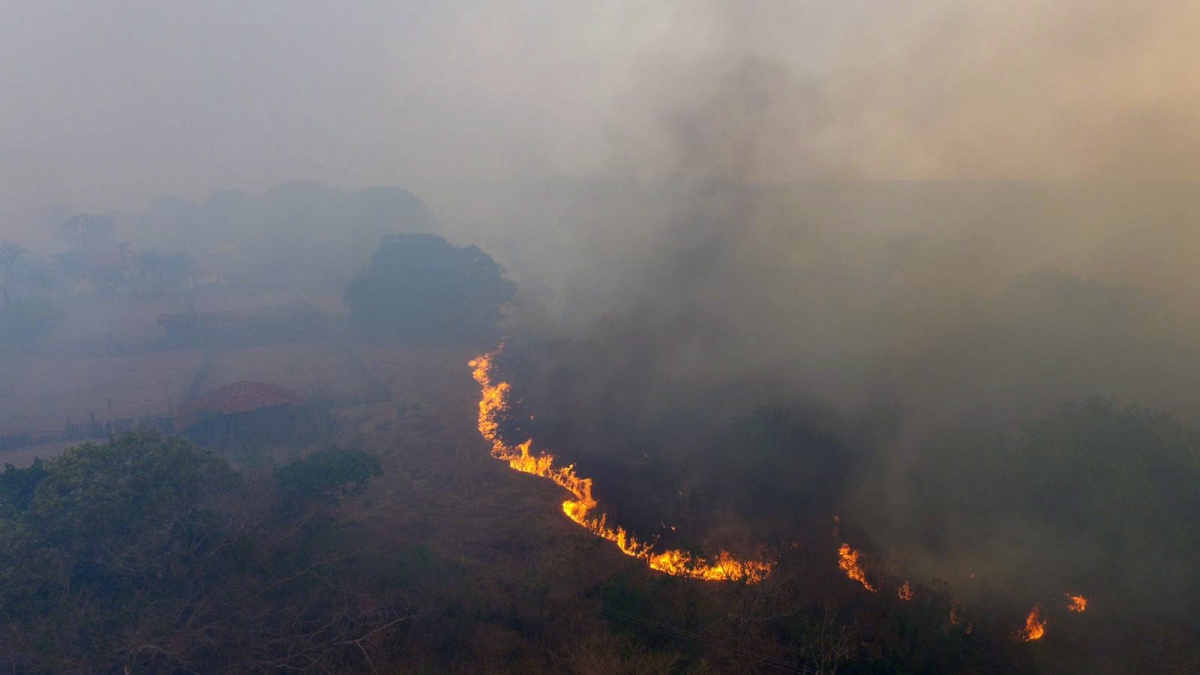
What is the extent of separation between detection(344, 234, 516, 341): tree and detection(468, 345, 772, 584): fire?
9.10 meters

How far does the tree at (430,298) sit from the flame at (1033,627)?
2336cm

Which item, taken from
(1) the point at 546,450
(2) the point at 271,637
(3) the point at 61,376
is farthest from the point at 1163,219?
(3) the point at 61,376

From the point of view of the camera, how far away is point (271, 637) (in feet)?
33.3

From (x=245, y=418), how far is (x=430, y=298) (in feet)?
43.0

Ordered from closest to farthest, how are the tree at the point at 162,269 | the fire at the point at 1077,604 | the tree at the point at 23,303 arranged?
the fire at the point at 1077,604 → the tree at the point at 23,303 → the tree at the point at 162,269

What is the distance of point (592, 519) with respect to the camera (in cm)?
1450

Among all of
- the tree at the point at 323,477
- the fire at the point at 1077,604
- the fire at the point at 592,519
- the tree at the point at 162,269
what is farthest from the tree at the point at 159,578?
the tree at the point at 162,269

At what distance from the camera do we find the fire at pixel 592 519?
12.5 m

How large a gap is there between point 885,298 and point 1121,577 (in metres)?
16.4

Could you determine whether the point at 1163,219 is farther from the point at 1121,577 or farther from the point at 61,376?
the point at 61,376

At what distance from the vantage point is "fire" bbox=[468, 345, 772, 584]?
12484 millimetres

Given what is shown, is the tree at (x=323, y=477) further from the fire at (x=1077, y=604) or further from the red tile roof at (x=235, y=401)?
the fire at (x=1077, y=604)

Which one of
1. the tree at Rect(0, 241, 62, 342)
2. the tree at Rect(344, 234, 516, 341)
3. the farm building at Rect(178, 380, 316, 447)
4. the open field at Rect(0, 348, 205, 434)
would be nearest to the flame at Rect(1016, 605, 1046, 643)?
the farm building at Rect(178, 380, 316, 447)

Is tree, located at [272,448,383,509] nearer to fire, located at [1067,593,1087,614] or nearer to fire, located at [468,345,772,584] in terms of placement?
fire, located at [468,345,772,584]
